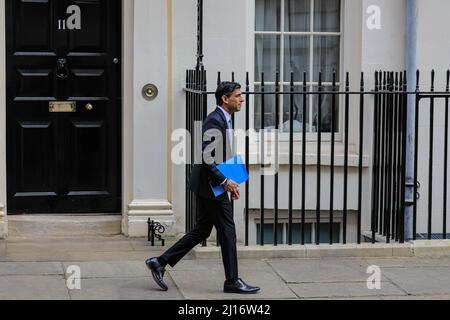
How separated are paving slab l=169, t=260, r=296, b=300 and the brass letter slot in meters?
2.30

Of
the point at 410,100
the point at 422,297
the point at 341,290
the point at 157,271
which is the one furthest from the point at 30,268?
the point at 410,100

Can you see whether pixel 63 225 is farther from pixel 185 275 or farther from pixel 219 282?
pixel 219 282

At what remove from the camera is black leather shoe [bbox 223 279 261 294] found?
8.16 m

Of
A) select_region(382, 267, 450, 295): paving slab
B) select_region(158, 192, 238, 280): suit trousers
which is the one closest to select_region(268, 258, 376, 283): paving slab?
select_region(382, 267, 450, 295): paving slab

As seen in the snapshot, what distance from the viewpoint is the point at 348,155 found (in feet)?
35.0

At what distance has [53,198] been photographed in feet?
34.6

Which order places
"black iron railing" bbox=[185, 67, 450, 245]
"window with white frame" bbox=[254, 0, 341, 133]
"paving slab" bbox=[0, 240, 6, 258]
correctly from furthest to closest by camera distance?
1. "window with white frame" bbox=[254, 0, 341, 133]
2. "black iron railing" bbox=[185, 67, 450, 245]
3. "paving slab" bbox=[0, 240, 6, 258]

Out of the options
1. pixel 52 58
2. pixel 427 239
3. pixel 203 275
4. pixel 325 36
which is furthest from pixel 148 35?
pixel 427 239

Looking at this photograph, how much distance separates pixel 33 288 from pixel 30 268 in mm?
759

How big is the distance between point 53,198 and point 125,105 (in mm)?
1253

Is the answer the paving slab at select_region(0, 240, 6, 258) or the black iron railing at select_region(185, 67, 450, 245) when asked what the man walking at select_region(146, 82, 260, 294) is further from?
the paving slab at select_region(0, 240, 6, 258)

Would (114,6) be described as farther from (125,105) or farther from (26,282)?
(26,282)

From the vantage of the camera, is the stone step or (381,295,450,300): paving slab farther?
the stone step

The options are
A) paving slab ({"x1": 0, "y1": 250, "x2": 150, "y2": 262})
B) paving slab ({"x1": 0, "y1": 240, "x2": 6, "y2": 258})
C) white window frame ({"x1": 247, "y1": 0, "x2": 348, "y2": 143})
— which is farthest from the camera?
white window frame ({"x1": 247, "y1": 0, "x2": 348, "y2": 143})
